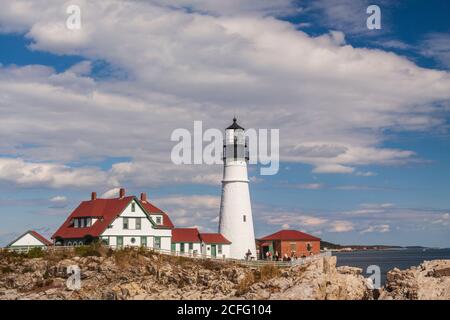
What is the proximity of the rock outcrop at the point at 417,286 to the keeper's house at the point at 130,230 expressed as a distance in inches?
Result: 882

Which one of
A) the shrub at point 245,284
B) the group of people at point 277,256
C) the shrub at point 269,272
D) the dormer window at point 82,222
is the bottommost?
the shrub at point 245,284

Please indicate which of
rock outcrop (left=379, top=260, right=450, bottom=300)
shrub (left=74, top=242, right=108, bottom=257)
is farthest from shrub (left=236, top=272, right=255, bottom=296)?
shrub (left=74, top=242, right=108, bottom=257)

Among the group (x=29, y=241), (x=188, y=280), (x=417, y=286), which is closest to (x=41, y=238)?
(x=29, y=241)

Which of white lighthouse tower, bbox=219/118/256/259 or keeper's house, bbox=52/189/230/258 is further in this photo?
white lighthouse tower, bbox=219/118/256/259

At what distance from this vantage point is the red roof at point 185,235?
2581 inches

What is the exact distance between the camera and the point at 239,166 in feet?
217

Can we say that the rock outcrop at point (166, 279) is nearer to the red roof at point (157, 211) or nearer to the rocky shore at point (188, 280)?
the rocky shore at point (188, 280)

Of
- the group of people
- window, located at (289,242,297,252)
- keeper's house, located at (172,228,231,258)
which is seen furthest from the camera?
window, located at (289,242,297,252)

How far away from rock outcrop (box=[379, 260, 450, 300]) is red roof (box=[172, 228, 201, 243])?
75.9ft

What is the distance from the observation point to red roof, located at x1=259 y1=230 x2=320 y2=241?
240 feet

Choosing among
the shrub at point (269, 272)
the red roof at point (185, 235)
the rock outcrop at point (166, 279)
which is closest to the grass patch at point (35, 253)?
the rock outcrop at point (166, 279)

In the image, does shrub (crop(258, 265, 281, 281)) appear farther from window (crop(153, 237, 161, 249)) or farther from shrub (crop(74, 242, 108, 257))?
shrub (crop(74, 242, 108, 257))

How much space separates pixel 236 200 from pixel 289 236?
34.9 ft
